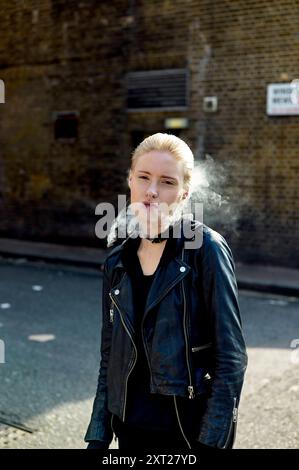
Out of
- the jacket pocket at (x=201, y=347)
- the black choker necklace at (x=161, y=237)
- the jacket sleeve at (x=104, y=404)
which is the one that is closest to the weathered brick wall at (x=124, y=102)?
the jacket sleeve at (x=104, y=404)

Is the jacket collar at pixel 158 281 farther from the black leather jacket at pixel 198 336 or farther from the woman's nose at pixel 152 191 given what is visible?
the woman's nose at pixel 152 191

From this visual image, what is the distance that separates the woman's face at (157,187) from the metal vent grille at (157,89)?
10.1 meters

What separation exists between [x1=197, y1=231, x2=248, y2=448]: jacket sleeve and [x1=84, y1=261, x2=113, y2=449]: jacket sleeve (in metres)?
0.44

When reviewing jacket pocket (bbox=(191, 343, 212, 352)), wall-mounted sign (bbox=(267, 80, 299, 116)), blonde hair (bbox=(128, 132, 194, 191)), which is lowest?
jacket pocket (bbox=(191, 343, 212, 352))

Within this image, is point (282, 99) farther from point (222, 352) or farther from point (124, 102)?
point (222, 352)

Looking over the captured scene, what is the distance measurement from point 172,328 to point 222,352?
0.62ft

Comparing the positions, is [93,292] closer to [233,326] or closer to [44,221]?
[44,221]

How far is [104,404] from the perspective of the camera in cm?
234

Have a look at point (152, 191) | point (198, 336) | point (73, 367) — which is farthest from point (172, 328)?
point (73, 367)

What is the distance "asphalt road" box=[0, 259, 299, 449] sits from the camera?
425 centimetres

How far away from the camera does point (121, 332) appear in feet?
7.21

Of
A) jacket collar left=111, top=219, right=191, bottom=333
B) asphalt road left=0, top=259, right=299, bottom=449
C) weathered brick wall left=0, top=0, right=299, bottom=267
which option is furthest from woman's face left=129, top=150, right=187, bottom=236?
weathered brick wall left=0, top=0, right=299, bottom=267

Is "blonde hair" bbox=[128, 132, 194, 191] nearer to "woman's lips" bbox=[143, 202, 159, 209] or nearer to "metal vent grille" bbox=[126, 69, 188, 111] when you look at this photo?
"woman's lips" bbox=[143, 202, 159, 209]
